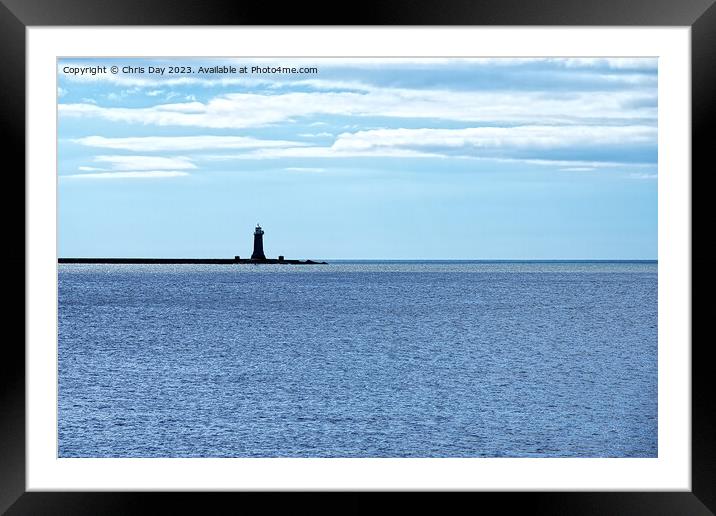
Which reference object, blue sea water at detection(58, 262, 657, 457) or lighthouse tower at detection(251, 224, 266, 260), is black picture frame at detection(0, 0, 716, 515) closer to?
blue sea water at detection(58, 262, 657, 457)

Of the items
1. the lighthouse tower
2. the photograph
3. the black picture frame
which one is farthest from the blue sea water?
the black picture frame

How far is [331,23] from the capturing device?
1.54 meters

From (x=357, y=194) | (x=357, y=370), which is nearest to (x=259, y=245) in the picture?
(x=357, y=194)

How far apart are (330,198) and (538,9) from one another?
3043 centimetres

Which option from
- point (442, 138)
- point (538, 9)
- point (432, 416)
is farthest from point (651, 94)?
point (538, 9)

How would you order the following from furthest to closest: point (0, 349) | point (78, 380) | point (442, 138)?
point (442, 138) < point (78, 380) < point (0, 349)

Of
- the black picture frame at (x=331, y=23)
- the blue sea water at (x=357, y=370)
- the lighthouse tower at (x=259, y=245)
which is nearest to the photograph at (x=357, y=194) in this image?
the lighthouse tower at (x=259, y=245)

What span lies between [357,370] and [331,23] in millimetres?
17630

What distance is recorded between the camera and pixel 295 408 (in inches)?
651

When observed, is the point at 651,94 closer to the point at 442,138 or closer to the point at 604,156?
the point at 604,156

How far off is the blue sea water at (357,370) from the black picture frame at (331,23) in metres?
11.5

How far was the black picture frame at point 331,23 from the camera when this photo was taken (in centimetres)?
153

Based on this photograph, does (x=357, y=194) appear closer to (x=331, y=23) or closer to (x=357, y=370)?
(x=357, y=370)

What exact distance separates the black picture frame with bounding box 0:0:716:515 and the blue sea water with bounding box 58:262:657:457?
11529 millimetres
